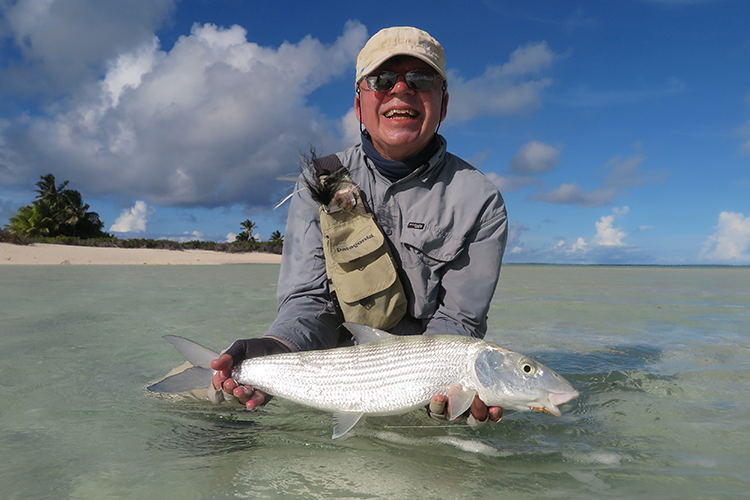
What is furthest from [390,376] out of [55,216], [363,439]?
[55,216]

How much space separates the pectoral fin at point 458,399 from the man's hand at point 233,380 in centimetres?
115

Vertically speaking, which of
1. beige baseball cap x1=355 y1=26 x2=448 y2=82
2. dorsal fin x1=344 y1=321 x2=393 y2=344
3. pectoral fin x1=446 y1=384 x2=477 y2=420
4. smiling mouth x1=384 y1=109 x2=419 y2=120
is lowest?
pectoral fin x1=446 y1=384 x2=477 y2=420

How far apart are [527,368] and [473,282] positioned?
42.4 inches

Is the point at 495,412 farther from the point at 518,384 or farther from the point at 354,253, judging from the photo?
the point at 354,253

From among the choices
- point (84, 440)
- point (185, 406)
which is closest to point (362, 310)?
point (185, 406)

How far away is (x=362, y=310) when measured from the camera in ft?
12.1

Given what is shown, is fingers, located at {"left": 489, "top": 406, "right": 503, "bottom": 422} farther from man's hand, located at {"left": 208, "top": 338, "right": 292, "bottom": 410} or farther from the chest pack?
man's hand, located at {"left": 208, "top": 338, "right": 292, "bottom": 410}

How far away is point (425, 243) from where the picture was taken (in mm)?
3793

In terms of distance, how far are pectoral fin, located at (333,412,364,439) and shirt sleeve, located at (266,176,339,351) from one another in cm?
74

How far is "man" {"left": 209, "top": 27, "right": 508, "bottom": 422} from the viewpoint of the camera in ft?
11.8

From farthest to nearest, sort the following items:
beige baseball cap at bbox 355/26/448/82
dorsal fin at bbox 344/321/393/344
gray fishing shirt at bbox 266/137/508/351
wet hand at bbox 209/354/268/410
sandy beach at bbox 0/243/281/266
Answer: sandy beach at bbox 0/243/281/266, gray fishing shirt at bbox 266/137/508/351, beige baseball cap at bbox 355/26/448/82, dorsal fin at bbox 344/321/393/344, wet hand at bbox 209/354/268/410

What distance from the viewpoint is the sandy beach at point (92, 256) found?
25.9 meters

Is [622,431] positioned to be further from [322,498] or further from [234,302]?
[234,302]

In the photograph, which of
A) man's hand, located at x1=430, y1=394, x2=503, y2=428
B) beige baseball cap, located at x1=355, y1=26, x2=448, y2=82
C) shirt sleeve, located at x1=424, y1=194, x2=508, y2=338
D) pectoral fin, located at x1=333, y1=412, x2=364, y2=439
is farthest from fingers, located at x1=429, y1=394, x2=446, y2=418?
beige baseball cap, located at x1=355, y1=26, x2=448, y2=82
